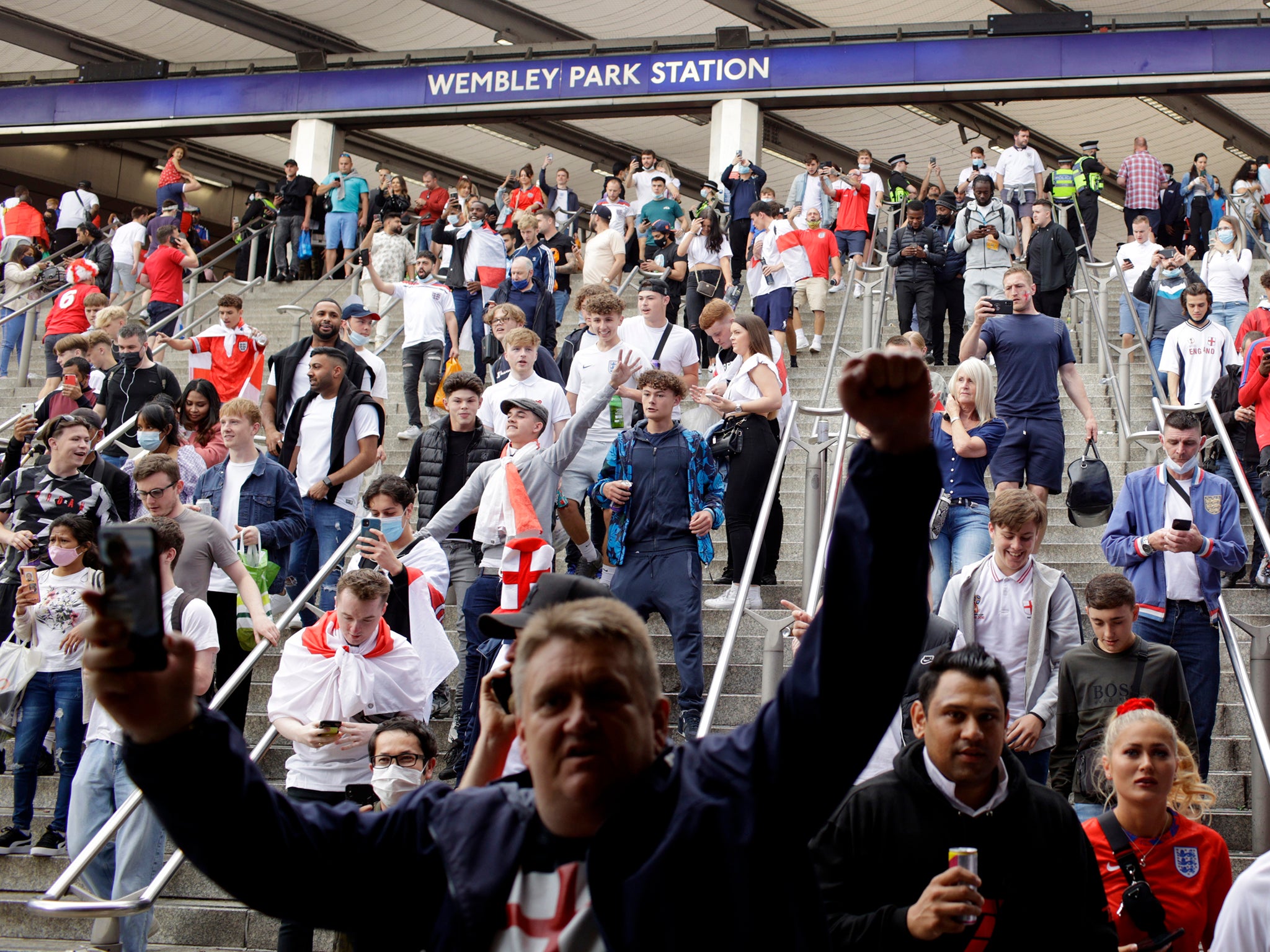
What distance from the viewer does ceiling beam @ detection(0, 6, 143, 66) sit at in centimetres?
2131

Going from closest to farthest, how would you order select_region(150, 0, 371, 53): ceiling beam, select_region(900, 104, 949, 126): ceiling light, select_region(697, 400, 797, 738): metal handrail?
select_region(697, 400, 797, 738): metal handrail < select_region(150, 0, 371, 53): ceiling beam < select_region(900, 104, 949, 126): ceiling light

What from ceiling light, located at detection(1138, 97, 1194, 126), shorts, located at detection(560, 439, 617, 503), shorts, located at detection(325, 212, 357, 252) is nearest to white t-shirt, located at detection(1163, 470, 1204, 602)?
shorts, located at detection(560, 439, 617, 503)

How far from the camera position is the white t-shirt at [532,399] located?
7.41 m

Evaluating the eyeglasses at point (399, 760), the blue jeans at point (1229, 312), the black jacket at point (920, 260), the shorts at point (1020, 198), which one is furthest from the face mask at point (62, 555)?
the shorts at point (1020, 198)

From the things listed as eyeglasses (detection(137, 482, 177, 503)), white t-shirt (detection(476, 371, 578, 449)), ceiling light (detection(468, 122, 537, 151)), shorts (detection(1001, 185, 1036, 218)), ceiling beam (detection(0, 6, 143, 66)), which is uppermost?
ceiling beam (detection(0, 6, 143, 66))

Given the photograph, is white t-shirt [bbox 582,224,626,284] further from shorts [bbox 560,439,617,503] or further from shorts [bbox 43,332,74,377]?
shorts [bbox 560,439,617,503]

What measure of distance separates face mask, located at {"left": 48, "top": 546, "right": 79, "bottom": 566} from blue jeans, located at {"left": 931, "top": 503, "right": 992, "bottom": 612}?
396cm

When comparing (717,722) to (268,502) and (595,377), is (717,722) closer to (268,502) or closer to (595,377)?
(595,377)

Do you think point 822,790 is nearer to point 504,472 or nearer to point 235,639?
point 504,472

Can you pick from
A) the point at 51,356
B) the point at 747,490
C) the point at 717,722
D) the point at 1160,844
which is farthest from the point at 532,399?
the point at 51,356

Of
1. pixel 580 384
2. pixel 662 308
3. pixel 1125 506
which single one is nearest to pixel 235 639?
pixel 580 384

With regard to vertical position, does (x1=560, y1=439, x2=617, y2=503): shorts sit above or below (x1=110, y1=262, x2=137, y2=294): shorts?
below

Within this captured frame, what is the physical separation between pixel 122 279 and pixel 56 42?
8.87 meters

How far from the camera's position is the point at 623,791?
171 cm
